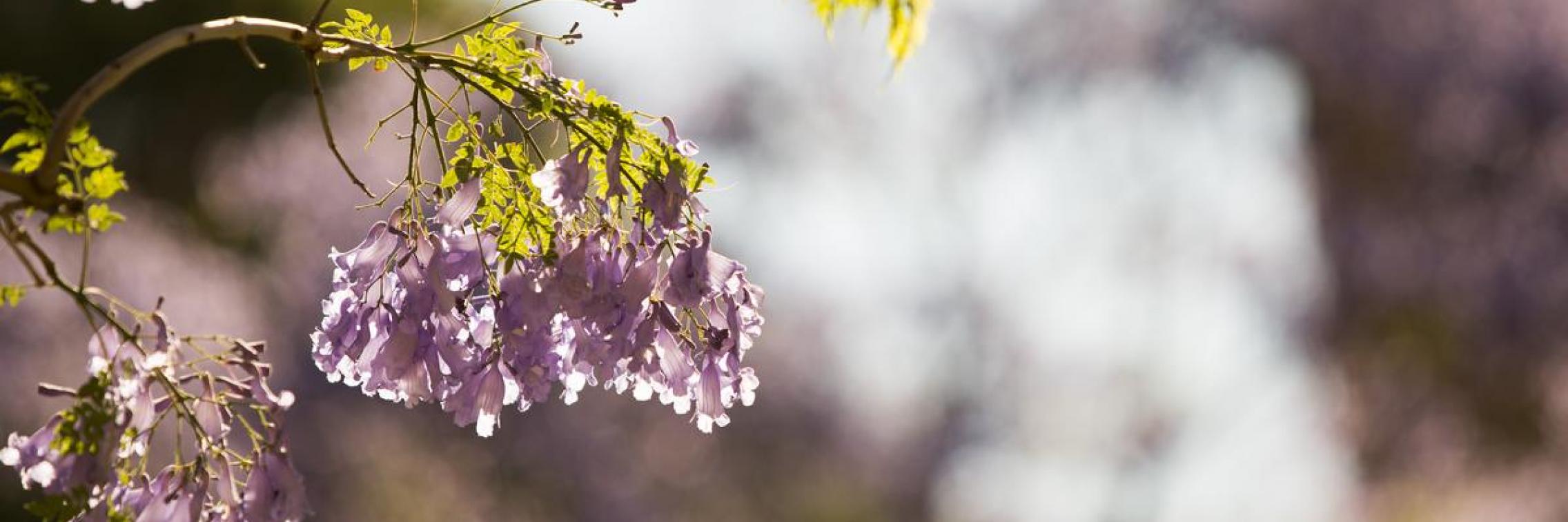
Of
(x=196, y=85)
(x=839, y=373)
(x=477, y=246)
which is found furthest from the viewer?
(x=839, y=373)

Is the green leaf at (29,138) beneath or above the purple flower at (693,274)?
beneath

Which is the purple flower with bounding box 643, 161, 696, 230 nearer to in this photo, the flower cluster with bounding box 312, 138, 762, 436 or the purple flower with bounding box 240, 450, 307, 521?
the flower cluster with bounding box 312, 138, 762, 436

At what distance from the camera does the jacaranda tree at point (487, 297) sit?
6.61 feet

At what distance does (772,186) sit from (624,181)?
1883 cm

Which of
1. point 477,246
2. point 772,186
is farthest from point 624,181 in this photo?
point 772,186

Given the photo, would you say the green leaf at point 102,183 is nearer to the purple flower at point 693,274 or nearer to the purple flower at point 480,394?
the purple flower at point 480,394

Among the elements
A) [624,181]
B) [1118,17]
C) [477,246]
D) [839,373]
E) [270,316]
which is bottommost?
[477,246]

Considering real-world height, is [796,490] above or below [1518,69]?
below

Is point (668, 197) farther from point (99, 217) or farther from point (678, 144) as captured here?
point (99, 217)

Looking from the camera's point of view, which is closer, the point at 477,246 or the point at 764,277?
the point at 477,246

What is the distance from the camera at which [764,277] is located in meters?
20.9

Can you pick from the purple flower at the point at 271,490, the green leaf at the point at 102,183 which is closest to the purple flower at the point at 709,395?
the purple flower at the point at 271,490

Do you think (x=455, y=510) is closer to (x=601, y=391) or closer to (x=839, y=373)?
(x=601, y=391)

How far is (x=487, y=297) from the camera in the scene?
2219 millimetres
